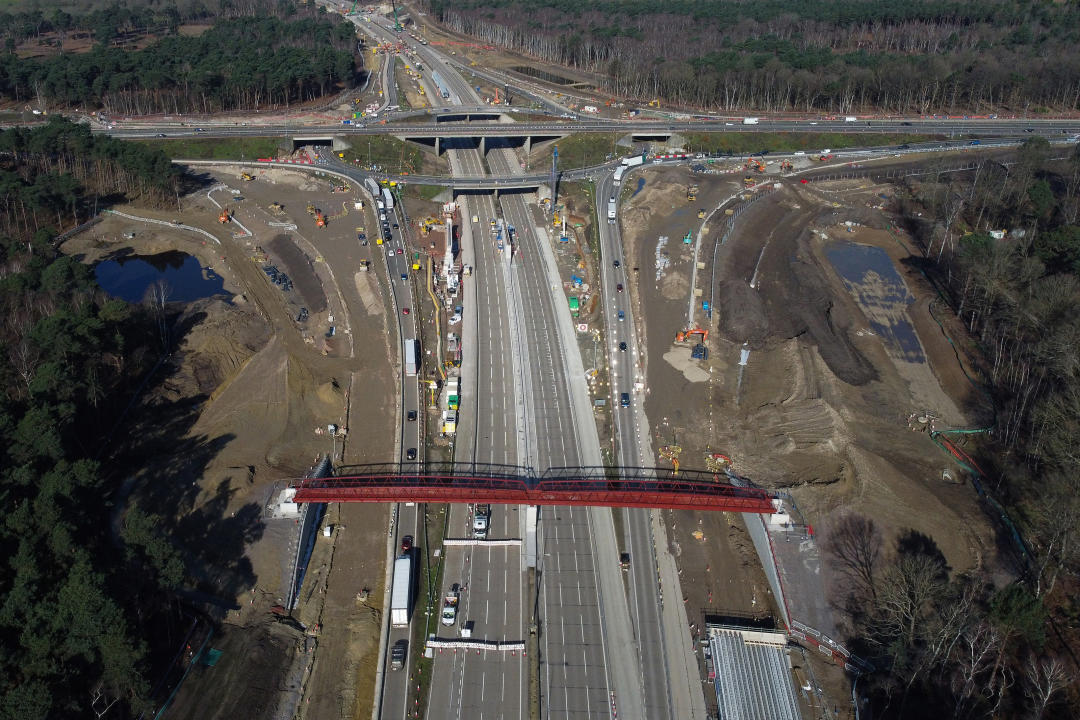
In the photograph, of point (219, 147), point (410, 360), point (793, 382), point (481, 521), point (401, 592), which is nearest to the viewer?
point (401, 592)

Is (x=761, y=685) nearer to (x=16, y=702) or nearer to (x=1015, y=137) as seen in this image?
(x=16, y=702)

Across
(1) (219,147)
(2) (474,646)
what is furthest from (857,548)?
(1) (219,147)

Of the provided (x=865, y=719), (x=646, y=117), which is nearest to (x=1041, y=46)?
(x=646, y=117)

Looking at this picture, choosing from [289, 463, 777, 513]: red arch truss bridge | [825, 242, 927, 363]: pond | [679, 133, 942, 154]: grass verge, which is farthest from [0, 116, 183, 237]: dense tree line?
[825, 242, 927, 363]: pond

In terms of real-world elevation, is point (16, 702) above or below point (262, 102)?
below

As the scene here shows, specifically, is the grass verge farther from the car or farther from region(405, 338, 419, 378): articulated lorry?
the car

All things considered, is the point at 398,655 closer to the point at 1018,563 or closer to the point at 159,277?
the point at 1018,563
